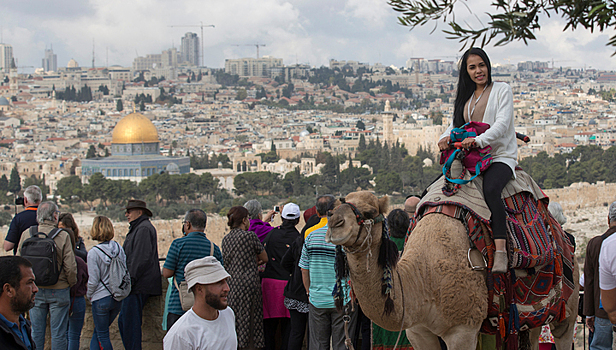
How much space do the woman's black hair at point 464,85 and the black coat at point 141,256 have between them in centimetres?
220

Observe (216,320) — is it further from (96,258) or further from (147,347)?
(147,347)

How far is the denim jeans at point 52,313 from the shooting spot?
422 cm

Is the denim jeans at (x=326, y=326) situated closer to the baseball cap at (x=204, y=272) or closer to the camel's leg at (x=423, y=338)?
the camel's leg at (x=423, y=338)

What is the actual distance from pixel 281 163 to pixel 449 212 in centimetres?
5476

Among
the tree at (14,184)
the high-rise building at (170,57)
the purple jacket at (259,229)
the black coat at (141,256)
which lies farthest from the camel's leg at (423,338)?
the high-rise building at (170,57)

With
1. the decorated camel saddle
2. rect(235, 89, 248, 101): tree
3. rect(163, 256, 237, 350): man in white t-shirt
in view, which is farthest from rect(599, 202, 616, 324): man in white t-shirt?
rect(235, 89, 248, 101): tree

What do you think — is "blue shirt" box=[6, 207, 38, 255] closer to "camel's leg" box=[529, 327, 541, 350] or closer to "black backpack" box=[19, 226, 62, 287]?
"black backpack" box=[19, 226, 62, 287]

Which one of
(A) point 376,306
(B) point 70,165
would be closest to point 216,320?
(A) point 376,306

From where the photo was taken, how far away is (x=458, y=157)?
3199mm

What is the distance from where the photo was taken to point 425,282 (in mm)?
2926

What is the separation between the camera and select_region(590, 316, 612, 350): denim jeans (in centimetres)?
394

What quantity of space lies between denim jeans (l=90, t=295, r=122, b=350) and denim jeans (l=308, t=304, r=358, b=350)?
1334 millimetres

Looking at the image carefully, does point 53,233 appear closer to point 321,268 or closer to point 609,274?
point 321,268

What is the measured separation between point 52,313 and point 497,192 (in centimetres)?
285
